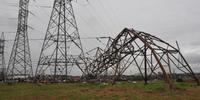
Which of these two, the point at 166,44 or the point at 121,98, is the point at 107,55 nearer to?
the point at 166,44

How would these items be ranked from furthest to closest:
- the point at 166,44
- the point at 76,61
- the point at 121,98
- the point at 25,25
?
the point at 25,25
the point at 76,61
the point at 166,44
the point at 121,98

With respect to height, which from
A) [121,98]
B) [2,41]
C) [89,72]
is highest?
[2,41]

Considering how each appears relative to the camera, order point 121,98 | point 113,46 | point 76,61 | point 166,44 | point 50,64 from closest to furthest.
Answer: point 121,98
point 166,44
point 113,46
point 50,64
point 76,61

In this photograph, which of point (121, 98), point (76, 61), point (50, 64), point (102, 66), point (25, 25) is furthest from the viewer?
point (25, 25)

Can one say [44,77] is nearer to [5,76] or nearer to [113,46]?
[5,76]

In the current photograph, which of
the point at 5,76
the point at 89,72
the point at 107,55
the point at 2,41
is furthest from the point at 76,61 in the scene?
the point at 2,41

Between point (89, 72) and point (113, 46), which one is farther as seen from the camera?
point (89, 72)

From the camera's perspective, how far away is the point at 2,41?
77125 millimetres

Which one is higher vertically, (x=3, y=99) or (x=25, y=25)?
(x=25, y=25)

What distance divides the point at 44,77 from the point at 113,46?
22712 mm

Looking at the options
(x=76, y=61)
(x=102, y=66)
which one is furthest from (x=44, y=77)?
(x=102, y=66)

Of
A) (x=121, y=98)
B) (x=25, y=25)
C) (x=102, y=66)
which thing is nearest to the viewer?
(x=121, y=98)

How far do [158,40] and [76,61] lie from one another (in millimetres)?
22678

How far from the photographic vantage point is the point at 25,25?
65500mm
